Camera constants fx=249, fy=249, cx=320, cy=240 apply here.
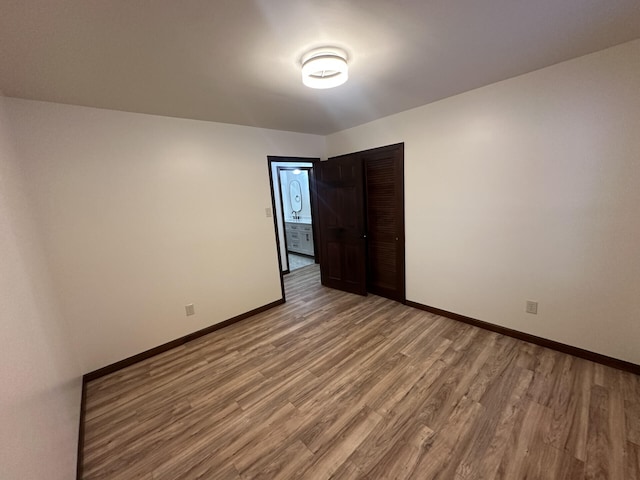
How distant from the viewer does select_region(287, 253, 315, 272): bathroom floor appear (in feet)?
18.2

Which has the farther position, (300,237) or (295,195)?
(295,195)

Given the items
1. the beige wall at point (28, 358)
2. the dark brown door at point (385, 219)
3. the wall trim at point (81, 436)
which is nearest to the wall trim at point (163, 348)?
the wall trim at point (81, 436)

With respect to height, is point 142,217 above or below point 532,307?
above

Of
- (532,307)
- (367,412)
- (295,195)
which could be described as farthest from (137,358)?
(295,195)

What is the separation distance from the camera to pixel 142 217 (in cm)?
244

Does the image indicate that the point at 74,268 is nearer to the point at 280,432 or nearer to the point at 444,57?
the point at 280,432

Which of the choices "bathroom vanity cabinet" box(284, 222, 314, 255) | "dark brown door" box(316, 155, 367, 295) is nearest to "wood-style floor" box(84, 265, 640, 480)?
"dark brown door" box(316, 155, 367, 295)

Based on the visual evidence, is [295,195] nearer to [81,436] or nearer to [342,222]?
[342,222]

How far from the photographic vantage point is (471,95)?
2430 millimetres

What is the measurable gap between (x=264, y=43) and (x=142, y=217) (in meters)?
1.96

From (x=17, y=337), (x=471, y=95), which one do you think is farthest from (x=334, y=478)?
(x=471, y=95)

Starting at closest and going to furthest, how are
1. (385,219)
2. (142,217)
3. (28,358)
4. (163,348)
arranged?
(28,358)
(142,217)
(163,348)
(385,219)

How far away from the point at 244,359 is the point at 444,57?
3026mm

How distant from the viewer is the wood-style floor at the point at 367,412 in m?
1.42
